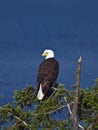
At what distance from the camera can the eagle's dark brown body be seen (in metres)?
13.7

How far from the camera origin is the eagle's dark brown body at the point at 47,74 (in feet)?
44.8

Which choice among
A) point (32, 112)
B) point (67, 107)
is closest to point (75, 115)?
point (67, 107)

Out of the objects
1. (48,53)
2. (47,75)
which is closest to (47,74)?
(47,75)

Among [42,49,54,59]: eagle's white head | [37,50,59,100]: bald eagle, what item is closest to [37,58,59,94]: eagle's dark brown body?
[37,50,59,100]: bald eagle

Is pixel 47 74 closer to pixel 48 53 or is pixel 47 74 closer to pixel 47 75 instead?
pixel 47 75

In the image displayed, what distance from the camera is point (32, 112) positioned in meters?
11.9

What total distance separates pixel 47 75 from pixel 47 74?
33mm

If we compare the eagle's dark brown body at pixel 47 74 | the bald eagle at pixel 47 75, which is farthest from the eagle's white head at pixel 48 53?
the eagle's dark brown body at pixel 47 74

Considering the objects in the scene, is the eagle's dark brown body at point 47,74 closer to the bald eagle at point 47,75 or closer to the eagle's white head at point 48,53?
the bald eagle at point 47,75

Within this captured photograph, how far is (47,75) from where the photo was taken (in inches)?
553

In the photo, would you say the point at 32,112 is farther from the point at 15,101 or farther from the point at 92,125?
the point at 92,125

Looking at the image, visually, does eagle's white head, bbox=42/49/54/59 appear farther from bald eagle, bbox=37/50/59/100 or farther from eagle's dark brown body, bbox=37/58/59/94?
eagle's dark brown body, bbox=37/58/59/94

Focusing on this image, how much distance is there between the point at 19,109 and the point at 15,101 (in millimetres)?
383

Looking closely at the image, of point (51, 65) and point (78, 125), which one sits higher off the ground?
point (51, 65)
